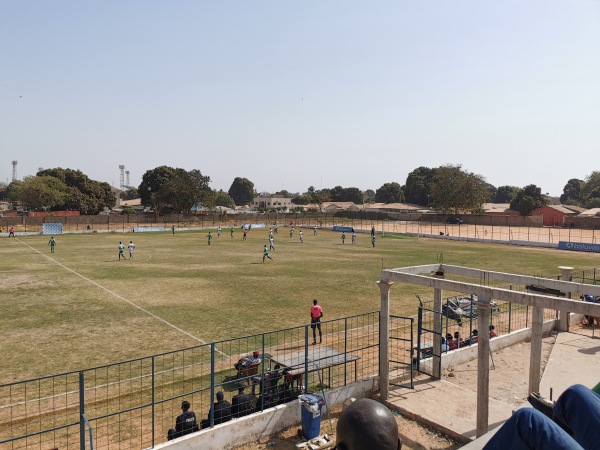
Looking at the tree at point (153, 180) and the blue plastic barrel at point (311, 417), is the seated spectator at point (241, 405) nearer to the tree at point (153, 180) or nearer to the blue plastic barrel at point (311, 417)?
the blue plastic barrel at point (311, 417)

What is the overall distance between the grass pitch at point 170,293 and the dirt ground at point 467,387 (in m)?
5.91

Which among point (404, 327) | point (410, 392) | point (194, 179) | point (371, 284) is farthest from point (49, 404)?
point (194, 179)

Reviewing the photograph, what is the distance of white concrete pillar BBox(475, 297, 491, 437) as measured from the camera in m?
9.69

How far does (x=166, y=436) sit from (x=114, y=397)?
2.60m

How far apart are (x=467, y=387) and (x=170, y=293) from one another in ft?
56.9

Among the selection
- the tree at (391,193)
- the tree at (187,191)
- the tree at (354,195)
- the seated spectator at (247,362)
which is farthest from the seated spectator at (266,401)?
the tree at (354,195)

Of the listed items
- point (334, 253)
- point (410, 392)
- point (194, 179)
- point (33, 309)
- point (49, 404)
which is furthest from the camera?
point (194, 179)

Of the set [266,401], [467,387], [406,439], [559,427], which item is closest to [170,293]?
[266,401]

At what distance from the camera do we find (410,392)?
12.5 m

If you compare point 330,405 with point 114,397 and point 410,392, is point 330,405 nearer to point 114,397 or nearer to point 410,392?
point 410,392

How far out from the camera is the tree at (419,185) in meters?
154

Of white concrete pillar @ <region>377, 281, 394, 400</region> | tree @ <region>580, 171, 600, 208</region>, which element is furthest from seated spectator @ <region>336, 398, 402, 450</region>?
tree @ <region>580, 171, 600, 208</region>

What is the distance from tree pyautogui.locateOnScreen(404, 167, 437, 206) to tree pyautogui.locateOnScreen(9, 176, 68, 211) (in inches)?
4270

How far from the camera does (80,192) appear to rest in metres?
100
